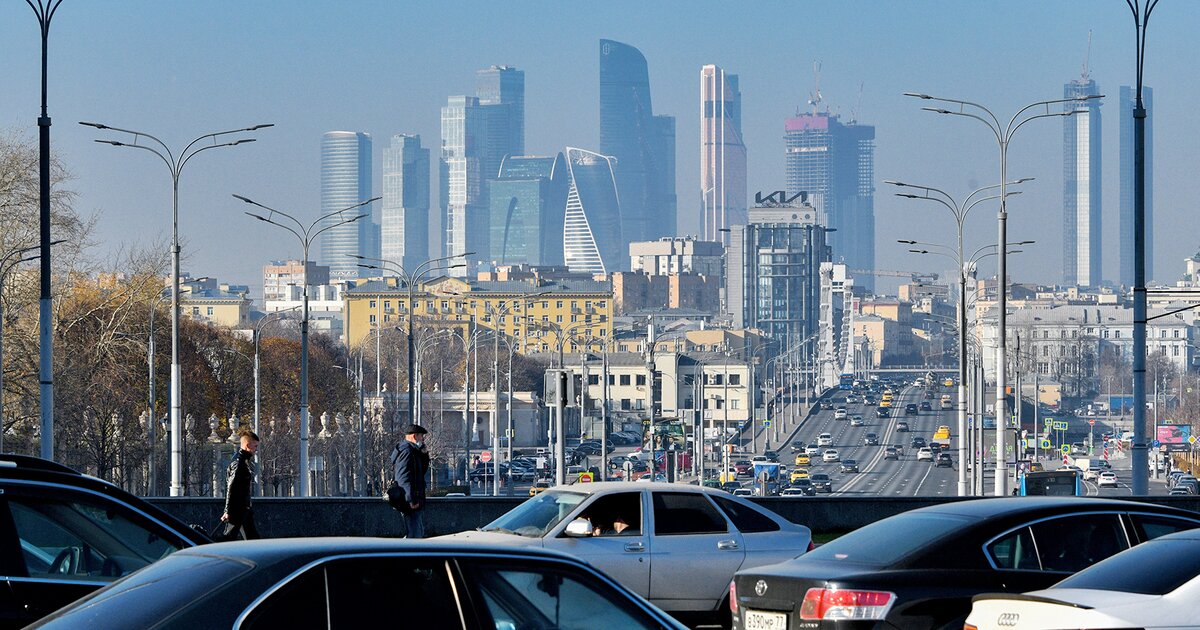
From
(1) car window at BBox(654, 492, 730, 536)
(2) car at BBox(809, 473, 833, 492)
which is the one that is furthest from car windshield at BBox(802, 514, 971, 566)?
(2) car at BBox(809, 473, 833, 492)

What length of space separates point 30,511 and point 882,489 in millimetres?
82595

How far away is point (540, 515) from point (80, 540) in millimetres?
5104

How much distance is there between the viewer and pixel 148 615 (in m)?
6.62

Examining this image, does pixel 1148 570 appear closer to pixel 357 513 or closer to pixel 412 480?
pixel 412 480

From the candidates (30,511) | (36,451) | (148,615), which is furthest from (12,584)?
(36,451)

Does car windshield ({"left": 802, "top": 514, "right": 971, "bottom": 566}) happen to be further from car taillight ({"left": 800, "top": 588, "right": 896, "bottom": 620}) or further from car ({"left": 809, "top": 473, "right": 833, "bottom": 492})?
car ({"left": 809, "top": 473, "right": 833, "bottom": 492})

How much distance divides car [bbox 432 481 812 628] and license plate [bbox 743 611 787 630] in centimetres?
321

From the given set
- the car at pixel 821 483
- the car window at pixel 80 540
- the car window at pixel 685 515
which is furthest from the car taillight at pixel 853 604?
the car at pixel 821 483

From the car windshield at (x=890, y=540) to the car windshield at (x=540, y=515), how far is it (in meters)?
3.50

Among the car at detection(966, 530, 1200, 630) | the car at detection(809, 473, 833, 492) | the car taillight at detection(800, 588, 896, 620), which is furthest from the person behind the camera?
the car at detection(809, 473, 833, 492)

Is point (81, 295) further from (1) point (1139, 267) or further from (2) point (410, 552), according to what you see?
(2) point (410, 552)

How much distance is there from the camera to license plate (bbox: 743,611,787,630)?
10.5m

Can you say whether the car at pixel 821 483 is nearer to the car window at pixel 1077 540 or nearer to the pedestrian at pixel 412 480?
the pedestrian at pixel 412 480

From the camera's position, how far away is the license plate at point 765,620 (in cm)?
1055
